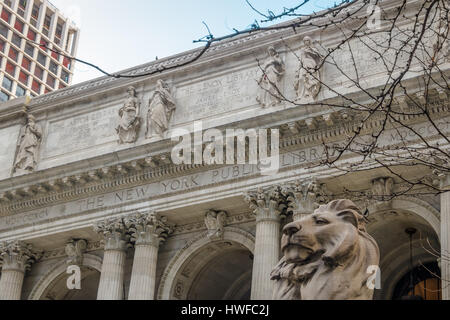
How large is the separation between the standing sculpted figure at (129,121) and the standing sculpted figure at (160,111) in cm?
59

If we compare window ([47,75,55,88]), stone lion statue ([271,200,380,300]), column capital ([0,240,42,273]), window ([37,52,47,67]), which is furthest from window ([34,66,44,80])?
stone lion statue ([271,200,380,300])

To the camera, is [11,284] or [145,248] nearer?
[145,248]

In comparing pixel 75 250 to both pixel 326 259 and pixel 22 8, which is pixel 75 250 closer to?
pixel 326 259

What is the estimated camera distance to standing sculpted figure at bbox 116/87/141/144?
31.0m

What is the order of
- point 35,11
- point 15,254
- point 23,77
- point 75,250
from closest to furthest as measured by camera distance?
1. point 75,250
2. point 15,254
3. point 23,77
4. point 35,11

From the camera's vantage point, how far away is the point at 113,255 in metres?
29.8

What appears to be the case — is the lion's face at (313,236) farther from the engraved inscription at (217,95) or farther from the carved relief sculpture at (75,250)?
the carved relief sculpture at (75,250)

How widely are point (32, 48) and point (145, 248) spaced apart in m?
50.2

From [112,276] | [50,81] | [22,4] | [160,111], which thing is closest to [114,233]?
[112,276]

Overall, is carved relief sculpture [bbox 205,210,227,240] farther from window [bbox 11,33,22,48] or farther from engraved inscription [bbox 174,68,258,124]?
window [bbox 11,33,22,48]

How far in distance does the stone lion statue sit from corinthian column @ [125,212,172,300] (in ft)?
66.1

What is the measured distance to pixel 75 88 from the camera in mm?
34938
